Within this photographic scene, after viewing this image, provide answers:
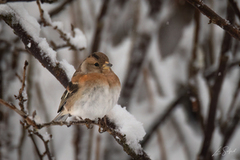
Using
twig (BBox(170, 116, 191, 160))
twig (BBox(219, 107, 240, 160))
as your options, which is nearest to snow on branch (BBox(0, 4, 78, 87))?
twig (BBox(219, 107, 240, 160))

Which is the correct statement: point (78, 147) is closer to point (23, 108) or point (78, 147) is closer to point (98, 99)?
point (98, 99)

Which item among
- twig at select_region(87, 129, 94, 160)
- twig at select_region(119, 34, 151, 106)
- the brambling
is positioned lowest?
the brambling

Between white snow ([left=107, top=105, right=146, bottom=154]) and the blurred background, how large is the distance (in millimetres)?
A: 1154

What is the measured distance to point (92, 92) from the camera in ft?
7.26

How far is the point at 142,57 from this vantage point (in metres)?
3.65

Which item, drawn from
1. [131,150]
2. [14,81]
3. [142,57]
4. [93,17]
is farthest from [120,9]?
[131,150]

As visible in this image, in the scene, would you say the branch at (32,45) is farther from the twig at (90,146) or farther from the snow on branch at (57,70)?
the twig at (90,146)

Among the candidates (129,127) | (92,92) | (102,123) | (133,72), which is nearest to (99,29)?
(133,72)

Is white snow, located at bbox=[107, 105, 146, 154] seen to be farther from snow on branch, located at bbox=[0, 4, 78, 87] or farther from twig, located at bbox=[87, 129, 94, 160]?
twig, located at bbox=[87, 129, 94, 160]

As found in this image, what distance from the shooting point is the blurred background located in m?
3.23

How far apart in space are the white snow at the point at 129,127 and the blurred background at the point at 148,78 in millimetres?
1154

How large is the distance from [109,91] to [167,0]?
2586 mm

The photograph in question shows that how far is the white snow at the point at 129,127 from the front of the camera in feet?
6.07

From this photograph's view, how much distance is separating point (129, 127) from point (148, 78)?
7.32ft
